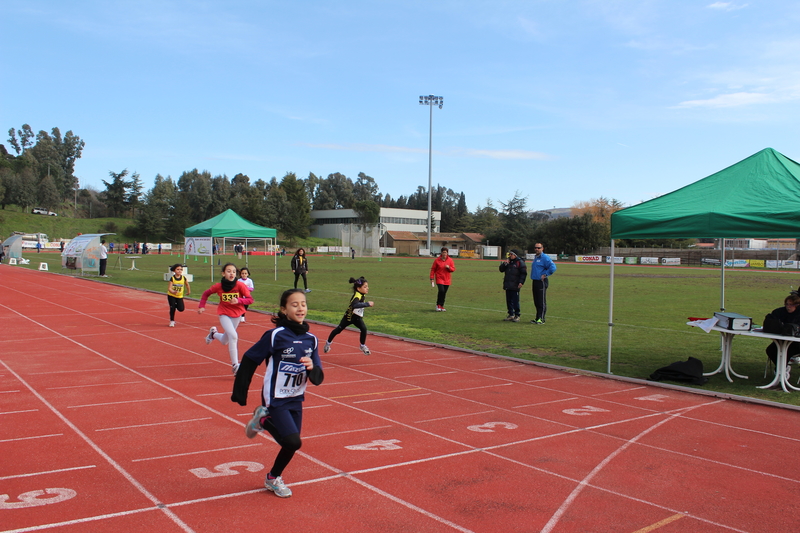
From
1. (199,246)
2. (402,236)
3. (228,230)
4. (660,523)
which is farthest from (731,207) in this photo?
(402,236)

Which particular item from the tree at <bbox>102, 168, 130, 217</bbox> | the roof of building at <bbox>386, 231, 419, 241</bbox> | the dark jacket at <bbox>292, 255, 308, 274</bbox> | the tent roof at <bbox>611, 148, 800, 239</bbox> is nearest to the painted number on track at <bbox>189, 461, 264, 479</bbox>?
the tent roof at <bbox>611, 148, 800, 239</bbox>

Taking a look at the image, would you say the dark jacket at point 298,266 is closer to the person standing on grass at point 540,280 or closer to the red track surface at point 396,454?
the person standing on grass at point 540,280

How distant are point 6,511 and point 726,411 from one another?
7351 mm

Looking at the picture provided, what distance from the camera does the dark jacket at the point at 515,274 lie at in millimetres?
14930

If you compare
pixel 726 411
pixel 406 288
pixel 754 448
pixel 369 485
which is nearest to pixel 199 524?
pixel 369 485

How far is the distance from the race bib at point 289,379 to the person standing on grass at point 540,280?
10.9m

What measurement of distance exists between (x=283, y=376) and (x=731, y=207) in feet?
22.9

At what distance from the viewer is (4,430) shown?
5746 mm

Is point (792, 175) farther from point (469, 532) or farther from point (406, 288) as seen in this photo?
point (406, 288)

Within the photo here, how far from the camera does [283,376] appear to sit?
4.22 m

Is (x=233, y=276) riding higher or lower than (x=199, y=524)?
higher

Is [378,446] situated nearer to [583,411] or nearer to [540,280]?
[583,411]

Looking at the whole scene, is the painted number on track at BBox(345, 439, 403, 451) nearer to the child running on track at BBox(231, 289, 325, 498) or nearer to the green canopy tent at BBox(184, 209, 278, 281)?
the child running on track at BBox(231, 289, 325, 498)

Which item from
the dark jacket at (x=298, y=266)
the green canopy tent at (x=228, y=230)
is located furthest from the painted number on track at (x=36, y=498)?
the green canopy tent at (x=228, y=230)
